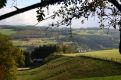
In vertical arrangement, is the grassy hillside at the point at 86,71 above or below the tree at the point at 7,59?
below

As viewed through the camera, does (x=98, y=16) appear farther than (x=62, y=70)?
No

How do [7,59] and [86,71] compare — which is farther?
[86,71]

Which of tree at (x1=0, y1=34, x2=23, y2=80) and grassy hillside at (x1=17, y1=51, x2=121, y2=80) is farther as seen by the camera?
grassy hillside at (x1=17, y1=51, x2=121, y2=80)

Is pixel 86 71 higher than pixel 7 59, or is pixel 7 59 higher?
pixel 7 59

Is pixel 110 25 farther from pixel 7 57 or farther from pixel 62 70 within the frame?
pixel 62 70

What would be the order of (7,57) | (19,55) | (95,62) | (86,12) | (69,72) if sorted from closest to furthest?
(86,12), (7,57), (19,55), (69,72), (95,62)

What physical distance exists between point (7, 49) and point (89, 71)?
2867 centimetres

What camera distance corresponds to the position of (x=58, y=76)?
4441 inches

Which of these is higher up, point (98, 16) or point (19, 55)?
point (98, 16)

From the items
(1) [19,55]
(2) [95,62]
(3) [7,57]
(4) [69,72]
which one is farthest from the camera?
(2) [95,62]

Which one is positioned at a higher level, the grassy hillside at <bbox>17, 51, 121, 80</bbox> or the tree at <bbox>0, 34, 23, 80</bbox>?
the tree at <bbox>0, 34, 23, 80</bbox>

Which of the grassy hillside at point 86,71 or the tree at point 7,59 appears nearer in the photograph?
the tree at point 7,59

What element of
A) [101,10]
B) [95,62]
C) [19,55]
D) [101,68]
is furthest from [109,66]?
[101,10]

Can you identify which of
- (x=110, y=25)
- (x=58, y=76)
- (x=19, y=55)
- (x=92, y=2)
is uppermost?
(x=92, y=2)
